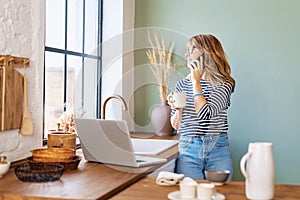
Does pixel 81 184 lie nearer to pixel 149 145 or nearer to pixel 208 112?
pixel 208 112

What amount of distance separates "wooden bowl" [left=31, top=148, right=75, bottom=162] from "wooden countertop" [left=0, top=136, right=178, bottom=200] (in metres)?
0.08

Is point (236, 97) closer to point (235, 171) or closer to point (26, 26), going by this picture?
point (235, 171)

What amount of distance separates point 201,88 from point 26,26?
996 millimetres

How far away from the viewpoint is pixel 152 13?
12.1ft

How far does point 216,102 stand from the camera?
8.38ft

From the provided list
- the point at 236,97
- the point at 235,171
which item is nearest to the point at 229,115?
the point at 236,97

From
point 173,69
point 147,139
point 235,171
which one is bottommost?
point 235,171

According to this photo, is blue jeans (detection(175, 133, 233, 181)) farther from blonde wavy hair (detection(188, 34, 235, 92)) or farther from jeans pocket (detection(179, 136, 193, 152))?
blonde wavy hair (detection(188, 34, 235, 92))

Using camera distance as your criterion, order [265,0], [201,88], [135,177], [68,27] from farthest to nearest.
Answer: [265,0]
[68,27]
[201,88]
[135,177]

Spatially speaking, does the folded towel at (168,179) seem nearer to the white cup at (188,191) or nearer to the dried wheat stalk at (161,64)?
the white cup at (188,191)

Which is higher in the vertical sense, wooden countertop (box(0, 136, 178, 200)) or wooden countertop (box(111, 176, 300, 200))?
wooden countertop (box(0, 136, 178, 200))

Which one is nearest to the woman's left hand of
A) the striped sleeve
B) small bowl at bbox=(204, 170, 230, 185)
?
the striped sleeve

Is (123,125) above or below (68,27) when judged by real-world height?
below

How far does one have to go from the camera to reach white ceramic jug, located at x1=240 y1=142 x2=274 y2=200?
1.57 m
